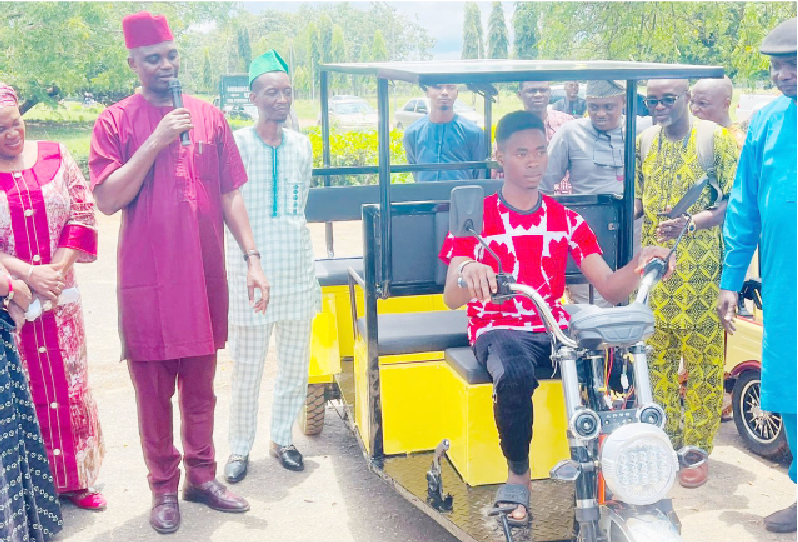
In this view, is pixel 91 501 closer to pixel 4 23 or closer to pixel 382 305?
pixel 382 305

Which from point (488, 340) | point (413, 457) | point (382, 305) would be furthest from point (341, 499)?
point (488, 340)

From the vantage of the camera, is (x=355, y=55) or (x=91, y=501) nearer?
(x=91, y=501)

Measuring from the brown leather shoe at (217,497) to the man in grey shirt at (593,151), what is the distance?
2496mm

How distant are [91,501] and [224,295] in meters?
1.25

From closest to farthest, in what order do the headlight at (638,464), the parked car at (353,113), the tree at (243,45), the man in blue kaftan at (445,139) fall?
the headlight at (638,464) → the man in blue kaftan at (445,139) → the parked car at (353,113) → the tree at (243,45)

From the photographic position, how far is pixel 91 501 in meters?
4.55

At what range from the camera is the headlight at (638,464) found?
9.23 feet

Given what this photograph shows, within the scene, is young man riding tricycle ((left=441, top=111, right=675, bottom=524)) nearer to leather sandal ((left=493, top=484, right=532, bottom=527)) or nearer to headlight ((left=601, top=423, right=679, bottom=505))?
leather sandal ((left=493, top=484, right=532, bottom=527))

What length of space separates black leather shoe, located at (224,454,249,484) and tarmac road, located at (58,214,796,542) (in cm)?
4

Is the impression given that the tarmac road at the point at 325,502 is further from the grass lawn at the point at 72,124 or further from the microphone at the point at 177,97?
the grass lawn at the point at 72,124

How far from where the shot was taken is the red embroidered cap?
397cm

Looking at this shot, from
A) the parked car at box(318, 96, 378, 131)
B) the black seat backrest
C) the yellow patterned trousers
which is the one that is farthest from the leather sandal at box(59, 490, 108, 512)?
the parked car at box(318, 96, 378, 131)

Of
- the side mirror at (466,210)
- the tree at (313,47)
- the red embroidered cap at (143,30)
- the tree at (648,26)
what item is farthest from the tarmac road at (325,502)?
the tree at (313,47)

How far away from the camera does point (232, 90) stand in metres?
35.2
